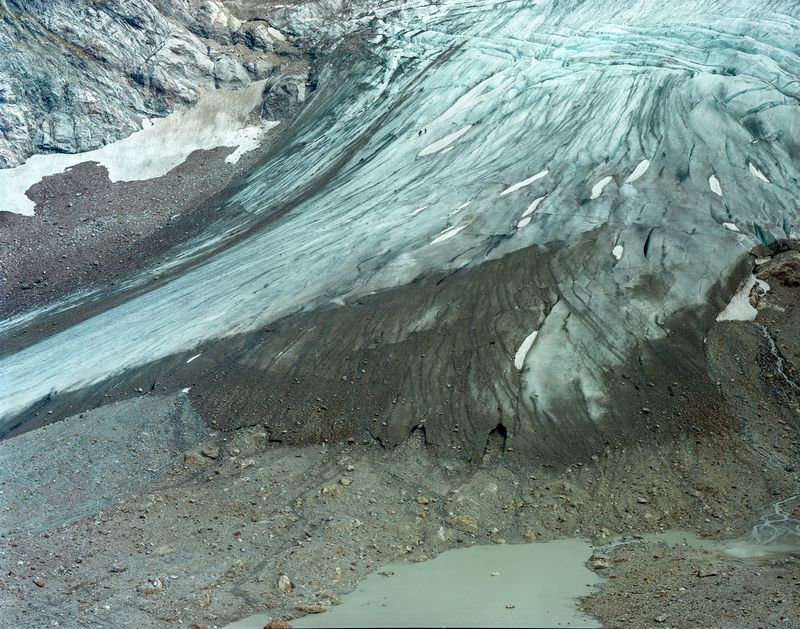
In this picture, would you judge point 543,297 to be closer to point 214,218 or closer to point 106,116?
point 214,218

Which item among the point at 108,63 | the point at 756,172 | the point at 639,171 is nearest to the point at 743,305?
the point at 756,172

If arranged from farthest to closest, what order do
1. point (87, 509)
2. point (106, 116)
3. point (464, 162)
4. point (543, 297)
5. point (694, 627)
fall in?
point (106, 116), point (464, 162), point (543, 297), point (87, 509), point (694, 627)

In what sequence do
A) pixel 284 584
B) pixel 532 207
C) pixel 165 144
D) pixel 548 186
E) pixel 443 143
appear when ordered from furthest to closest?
pixel 165 144, pixel 443 143, pixel 548 186, pixel 532 207, pixel 284 584

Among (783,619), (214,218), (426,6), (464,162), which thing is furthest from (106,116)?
(783,619)

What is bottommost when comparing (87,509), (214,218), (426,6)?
(87,509)

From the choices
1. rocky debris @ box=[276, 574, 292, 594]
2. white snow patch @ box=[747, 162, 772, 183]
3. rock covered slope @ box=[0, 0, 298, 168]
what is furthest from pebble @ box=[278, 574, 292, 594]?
rock covered slope @ box=[0, 0, 298, 168]

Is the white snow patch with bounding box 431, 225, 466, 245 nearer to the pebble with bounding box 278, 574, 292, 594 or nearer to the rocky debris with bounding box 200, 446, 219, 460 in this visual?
the rocky debris with bounding box 200, 446, 219, 460

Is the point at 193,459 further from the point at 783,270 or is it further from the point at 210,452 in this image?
the point at 783,270
